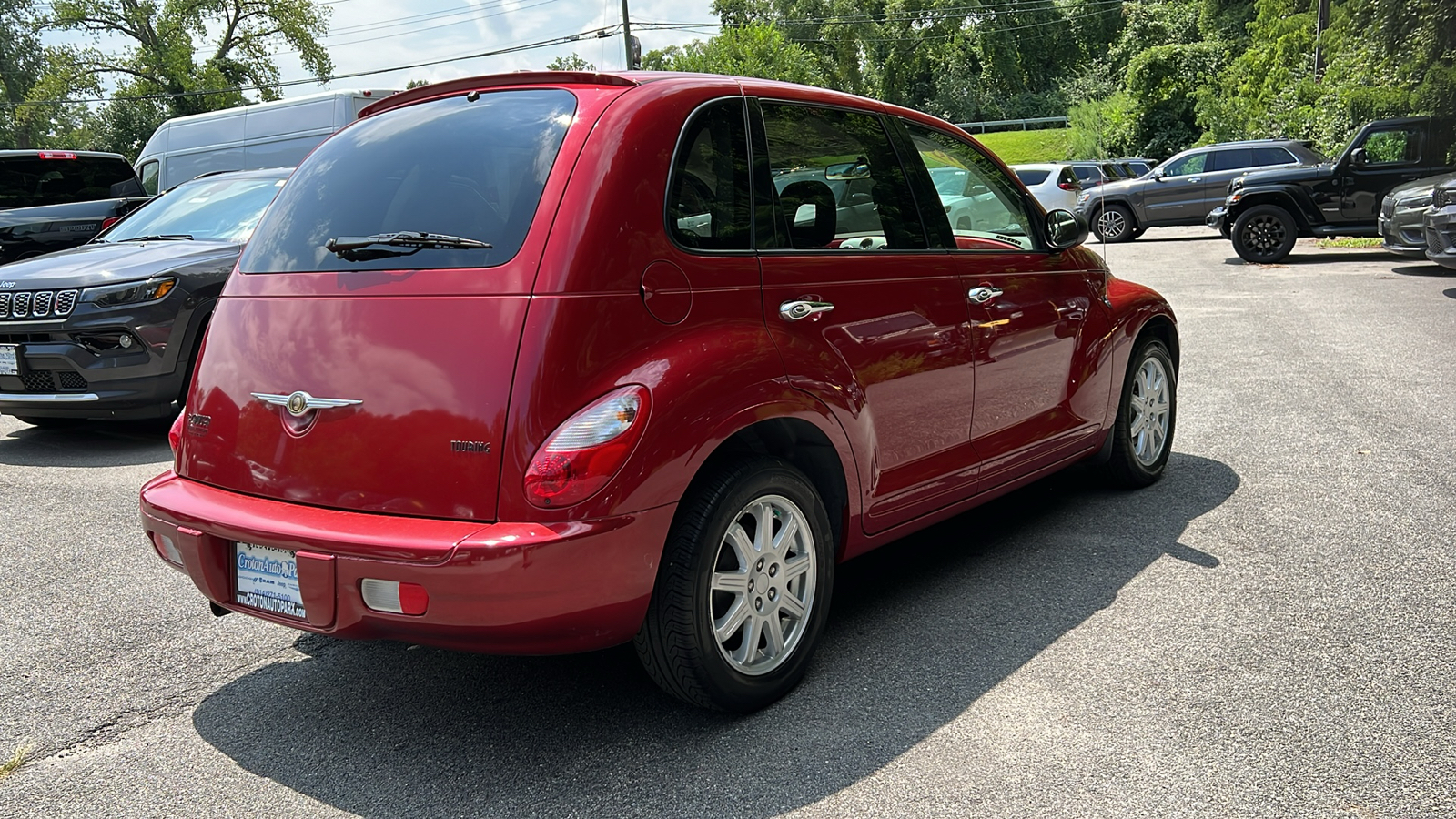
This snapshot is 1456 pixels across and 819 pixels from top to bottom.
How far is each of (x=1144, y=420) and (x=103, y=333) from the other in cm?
574

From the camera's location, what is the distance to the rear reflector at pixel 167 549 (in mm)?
3098

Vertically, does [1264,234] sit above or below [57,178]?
below

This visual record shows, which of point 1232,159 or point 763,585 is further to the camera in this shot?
point 1232,159

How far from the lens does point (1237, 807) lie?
2.61m

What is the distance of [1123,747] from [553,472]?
5.30ft

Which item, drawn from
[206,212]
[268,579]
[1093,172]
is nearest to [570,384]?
[268,579]

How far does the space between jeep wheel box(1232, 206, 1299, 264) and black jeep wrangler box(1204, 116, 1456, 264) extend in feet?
0.04

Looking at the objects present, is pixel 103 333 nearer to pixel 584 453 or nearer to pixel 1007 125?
pixel 584 453

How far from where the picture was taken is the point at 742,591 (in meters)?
3.07

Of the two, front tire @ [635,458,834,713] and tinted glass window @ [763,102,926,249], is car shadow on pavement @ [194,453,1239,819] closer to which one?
front tire @ [635,458,834,713]

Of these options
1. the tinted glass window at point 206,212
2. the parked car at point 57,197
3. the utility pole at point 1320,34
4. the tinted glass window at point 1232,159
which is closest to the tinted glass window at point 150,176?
the parked car at point 57,197

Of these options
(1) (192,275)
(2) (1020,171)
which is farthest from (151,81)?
(1) (192,275)

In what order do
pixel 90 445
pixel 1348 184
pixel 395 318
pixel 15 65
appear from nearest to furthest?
pixel 395 318 < pixel 90 445 < pixel 1348 184 < pixel 15 65

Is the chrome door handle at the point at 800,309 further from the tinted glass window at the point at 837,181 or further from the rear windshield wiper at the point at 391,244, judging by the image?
the rear windshield wiper at the point at 391,244
